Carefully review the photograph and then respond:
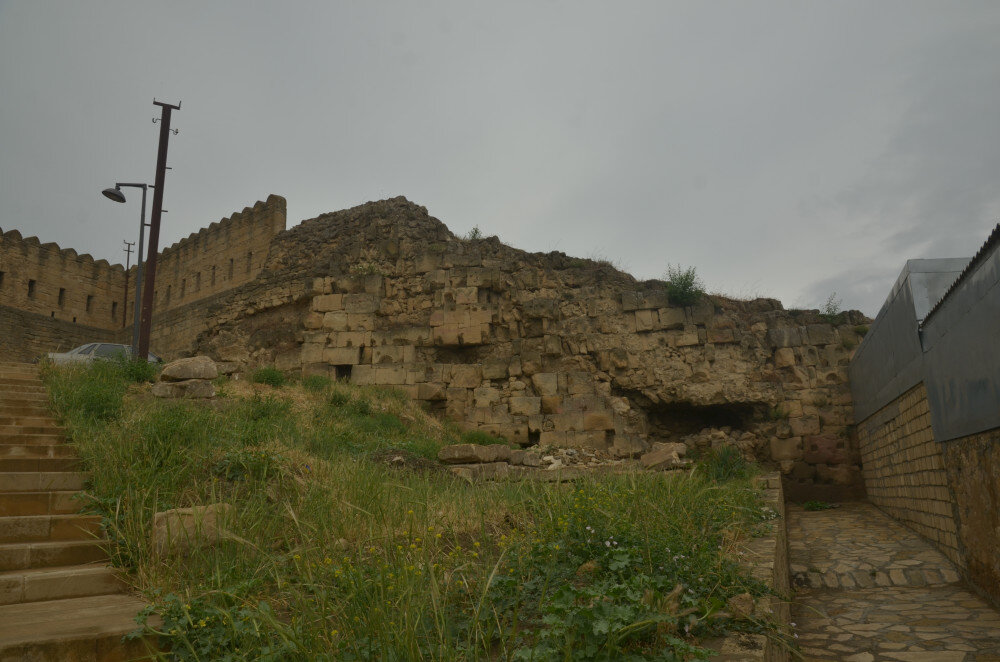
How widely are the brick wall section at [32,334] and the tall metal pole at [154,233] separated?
46.7 feet

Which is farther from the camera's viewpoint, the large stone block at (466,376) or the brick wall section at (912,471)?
the large stone block at (466,376)

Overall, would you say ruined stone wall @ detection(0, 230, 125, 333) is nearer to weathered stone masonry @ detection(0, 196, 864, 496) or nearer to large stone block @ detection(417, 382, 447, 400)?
weathered stone masonry @ detection(0, 196, 864, 496)

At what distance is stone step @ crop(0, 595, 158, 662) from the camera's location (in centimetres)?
285

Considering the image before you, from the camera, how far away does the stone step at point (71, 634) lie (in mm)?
2850

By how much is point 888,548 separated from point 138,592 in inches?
274

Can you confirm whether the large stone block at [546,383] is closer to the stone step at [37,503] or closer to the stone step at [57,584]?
the stone step at [37,503]

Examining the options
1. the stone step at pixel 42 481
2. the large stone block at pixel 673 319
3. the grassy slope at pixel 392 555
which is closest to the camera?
the grassy slope at pixel 392 555

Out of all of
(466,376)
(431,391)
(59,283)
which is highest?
(59,283)

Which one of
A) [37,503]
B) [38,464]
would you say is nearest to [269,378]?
[38,464]

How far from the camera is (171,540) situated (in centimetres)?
390

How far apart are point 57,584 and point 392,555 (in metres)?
2.20

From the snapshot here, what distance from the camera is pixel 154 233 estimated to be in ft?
46.5

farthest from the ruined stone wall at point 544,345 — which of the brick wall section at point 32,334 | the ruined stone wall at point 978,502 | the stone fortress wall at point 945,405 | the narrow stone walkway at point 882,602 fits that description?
the brick wall section at point 32,334

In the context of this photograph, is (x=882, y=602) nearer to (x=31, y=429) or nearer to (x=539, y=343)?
(x=539, y=343)
